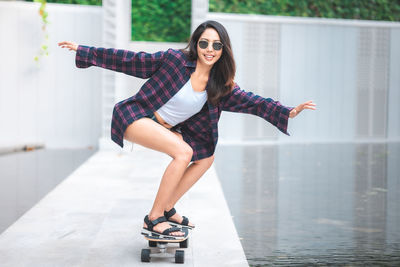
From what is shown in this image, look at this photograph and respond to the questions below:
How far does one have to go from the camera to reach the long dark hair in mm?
2307

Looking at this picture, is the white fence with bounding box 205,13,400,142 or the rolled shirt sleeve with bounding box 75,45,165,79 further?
the white fence with bounding box 205,13,400,142

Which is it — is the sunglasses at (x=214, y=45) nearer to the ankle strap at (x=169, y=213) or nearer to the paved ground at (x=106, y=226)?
the ankle strap at (x=169, y=213)

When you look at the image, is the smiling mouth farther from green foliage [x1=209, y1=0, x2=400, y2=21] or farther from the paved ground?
green foliage [x1=209, y1=0, x2=400, y2=21]

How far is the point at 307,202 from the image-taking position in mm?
3643

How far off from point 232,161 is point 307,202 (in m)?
2.22

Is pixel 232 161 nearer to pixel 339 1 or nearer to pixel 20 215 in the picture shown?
pixel 20 215

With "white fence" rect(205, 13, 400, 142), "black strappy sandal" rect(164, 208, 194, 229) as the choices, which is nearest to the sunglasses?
"black strappy sandal" rect(164, 208, 194, 229)

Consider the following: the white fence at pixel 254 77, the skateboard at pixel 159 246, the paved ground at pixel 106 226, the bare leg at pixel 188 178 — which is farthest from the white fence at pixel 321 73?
the skateboard at pixel 159 246

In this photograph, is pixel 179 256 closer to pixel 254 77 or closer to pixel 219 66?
pixel 219 66

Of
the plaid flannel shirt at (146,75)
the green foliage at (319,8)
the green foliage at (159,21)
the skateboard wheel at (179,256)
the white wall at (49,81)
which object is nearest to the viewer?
the skateboard wheel at (179,256)

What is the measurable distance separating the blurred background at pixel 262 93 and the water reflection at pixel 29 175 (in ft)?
0.04

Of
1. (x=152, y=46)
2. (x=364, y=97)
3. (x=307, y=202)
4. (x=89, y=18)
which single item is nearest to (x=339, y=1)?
(x=364, y=97)

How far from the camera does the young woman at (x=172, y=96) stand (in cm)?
226

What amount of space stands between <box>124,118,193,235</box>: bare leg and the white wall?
4887 millimetres
